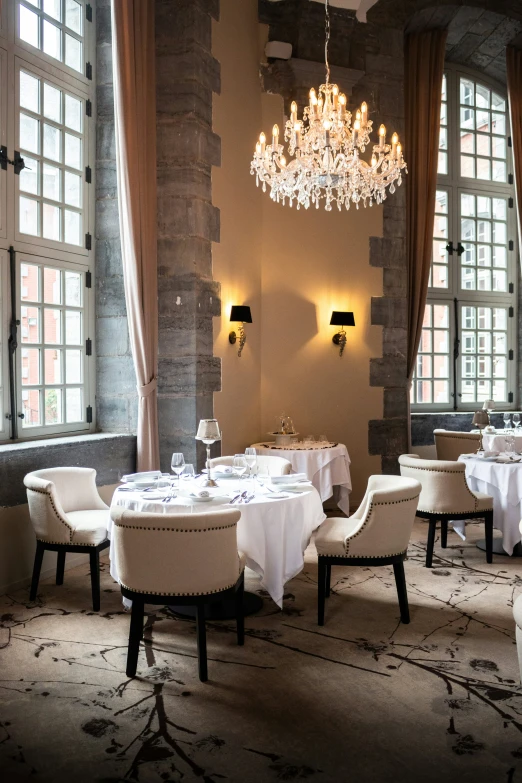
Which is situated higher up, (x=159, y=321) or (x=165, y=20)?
(x=165, y=20)

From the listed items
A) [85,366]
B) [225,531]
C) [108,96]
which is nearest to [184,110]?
[108,96]

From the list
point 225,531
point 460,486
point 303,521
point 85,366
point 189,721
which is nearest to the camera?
point 189,721

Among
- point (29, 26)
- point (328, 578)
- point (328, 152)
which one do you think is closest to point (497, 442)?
point (328, 578)

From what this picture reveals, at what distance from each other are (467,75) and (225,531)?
7564mm

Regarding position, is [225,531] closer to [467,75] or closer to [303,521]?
[303,521]

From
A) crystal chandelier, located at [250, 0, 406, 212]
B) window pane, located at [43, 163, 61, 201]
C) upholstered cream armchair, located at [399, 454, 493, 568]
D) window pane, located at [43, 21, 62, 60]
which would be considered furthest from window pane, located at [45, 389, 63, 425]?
upholstered cream armchair, located at [399, 454, 493, 568]

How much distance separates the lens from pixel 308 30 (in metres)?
7.22

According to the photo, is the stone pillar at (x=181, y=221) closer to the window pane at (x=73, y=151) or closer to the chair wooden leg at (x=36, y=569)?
the window pane at (x=73, y=151)

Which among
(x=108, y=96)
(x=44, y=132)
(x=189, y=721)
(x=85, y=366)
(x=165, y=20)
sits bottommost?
(x=189, y=721)

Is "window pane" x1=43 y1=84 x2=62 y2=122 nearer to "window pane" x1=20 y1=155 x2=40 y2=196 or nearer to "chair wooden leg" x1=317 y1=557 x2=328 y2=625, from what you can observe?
"window pane" x1=20 y1=155 x2=40 y2=196

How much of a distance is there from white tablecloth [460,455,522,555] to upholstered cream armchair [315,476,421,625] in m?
1.58

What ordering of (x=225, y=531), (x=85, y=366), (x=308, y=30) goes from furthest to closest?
(x=308, y=30), (x=85, y=366), (x=225, y=531)

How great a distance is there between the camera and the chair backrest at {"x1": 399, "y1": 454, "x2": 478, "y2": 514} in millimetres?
5234

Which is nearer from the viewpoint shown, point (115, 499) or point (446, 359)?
point (115, 499)
